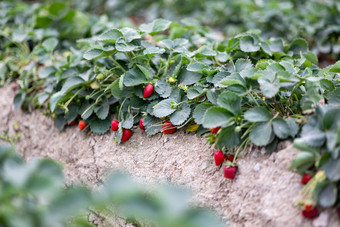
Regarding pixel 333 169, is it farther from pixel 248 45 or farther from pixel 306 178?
pixel 248 45

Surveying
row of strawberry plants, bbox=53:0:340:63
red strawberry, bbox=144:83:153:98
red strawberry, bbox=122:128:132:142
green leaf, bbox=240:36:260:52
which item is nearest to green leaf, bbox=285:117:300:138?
green leaf, bbox=240:36:260:52

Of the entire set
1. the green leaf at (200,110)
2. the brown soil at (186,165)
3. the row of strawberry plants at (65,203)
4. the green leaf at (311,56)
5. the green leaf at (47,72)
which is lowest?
the brown soil at (186,165)

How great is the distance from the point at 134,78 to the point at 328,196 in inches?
39.0

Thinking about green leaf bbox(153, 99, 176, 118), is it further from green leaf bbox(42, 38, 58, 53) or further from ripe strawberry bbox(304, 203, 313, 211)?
green leaf bbox(42, 38, 58, 53)

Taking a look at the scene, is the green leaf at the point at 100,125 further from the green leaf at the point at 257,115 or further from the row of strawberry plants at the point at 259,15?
the row of strawberry plants at the point at 259,15

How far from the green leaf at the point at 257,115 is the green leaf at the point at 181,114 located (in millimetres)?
320

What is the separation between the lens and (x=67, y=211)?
2.64ft

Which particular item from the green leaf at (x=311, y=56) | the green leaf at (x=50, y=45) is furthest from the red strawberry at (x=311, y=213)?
the green leaf at (x=50, y=45)

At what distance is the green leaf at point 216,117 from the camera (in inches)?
50.7

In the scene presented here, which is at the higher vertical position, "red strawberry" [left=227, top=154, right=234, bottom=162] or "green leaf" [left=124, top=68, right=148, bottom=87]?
"green leaf" [left=124, top=68, right=148, bottom=87]

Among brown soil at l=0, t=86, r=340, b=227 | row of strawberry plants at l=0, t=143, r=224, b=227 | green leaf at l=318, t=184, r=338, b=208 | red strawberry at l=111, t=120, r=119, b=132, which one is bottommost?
brown soil at l=0, t=86, r=340, b=227

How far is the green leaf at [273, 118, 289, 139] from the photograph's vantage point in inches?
50.3

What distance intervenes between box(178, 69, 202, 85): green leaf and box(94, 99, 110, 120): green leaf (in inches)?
16.4

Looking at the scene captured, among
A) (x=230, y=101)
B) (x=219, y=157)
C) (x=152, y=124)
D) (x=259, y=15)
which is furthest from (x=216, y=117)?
(x=259, y=15)
